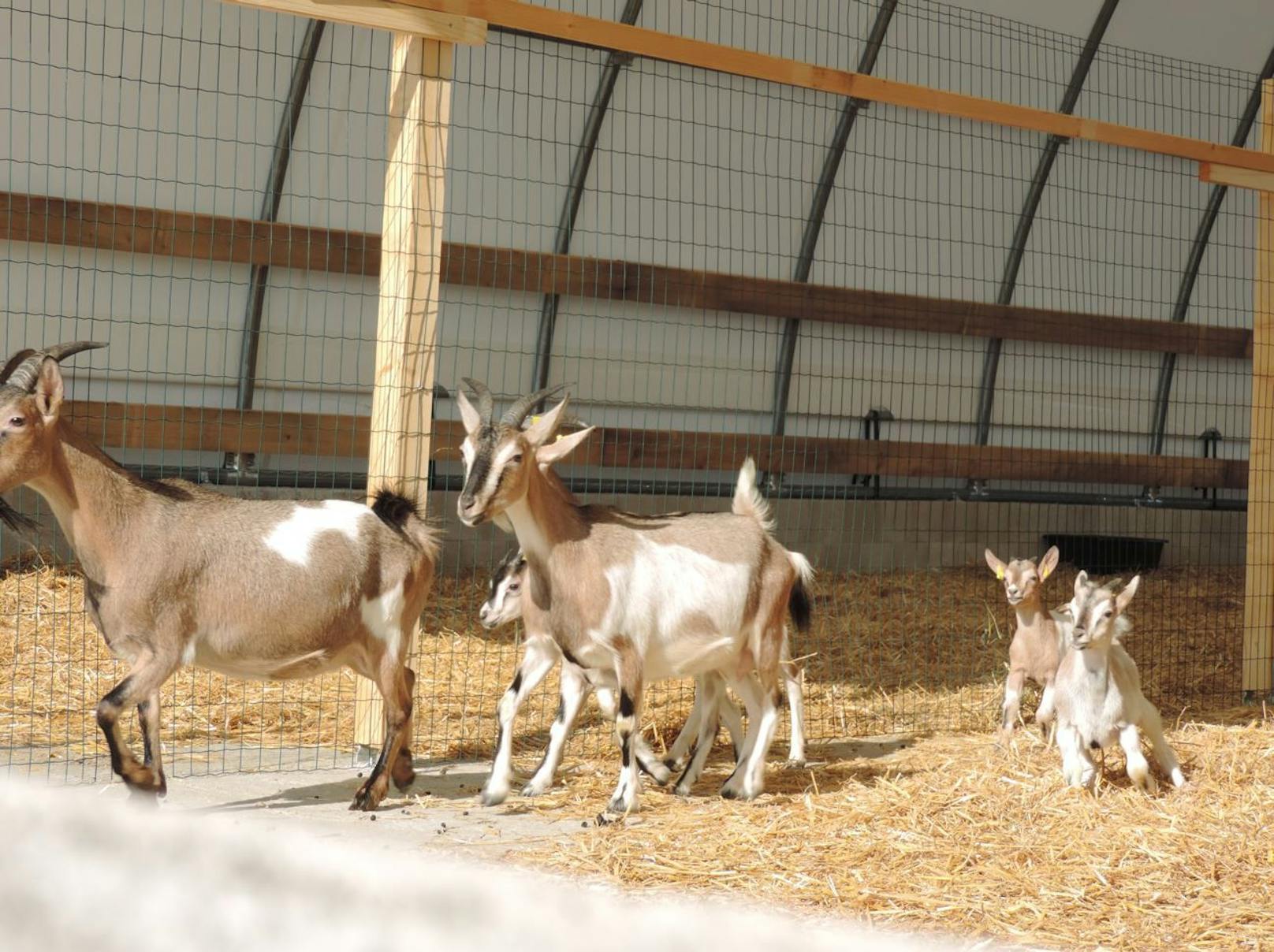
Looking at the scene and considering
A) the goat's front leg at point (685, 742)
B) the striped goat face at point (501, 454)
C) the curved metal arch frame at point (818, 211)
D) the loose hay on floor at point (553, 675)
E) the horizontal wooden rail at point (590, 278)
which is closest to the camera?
the striped goat face at point (501, 454)

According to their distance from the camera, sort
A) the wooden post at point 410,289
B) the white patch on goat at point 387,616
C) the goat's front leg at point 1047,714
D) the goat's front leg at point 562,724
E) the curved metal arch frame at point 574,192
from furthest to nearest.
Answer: the curved metal arch frame at point 574,192, the goat's front leg at point 1047,714, the wooden post at point 410,289, the goat's front leg at point 562,724, the white patch on goat at point 387,616

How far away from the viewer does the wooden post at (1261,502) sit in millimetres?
9312

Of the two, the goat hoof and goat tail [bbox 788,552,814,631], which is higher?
goat tail [bbox 788,552,814,631]

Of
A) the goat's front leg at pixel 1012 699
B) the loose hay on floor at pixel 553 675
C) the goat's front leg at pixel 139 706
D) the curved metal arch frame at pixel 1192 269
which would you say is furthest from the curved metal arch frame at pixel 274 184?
the curved metal arch frame at pixel 1192 269

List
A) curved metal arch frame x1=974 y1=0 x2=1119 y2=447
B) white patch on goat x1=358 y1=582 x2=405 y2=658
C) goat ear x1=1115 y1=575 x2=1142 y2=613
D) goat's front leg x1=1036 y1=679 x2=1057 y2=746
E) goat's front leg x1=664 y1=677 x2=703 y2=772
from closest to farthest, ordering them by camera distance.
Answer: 1. white patch on goat x1=358 y1=582 x2=405 y2=658
2. goat ear x1=1115 y1=575 x2=1142 y2=613
3. goat's front leg x1=664 y1=677 x2=703 y2=772
4. goat's front leg x1=1036 y1=679 x2=1057 y2=746
5. curved metal arch frame x1=974 y1=0 x2=1119 y2=447

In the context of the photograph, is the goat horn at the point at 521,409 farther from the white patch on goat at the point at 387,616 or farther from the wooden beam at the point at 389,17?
the wooden beam at the point at 389,17

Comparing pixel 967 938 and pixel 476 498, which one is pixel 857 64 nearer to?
pixel 476 498

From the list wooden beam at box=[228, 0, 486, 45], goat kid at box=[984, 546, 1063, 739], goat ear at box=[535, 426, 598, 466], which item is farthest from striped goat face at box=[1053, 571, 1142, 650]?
wooden beam at box=[228, 0, 486, 45]

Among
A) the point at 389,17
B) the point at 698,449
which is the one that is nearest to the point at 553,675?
the point at 698,449

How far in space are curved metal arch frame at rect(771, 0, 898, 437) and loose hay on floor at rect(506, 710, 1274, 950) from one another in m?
5.65

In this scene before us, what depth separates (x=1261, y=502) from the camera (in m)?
9.35

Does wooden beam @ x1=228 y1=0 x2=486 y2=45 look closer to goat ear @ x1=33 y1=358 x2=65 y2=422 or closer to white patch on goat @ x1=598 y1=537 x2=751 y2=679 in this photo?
goat ear @ x1=33 y1=358 x2=65 y2=422

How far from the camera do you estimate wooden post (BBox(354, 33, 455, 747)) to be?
6.69 metres

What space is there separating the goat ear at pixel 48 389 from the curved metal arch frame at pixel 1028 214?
8.62 meters
